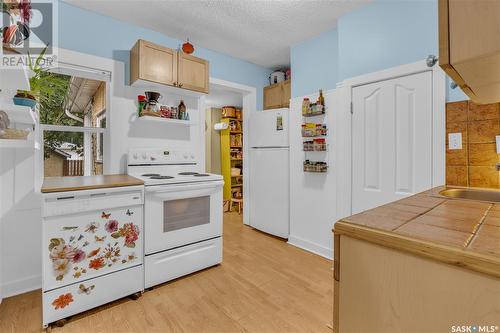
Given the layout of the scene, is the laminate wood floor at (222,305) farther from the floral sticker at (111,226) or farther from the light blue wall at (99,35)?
the light blue wall at (99,35)

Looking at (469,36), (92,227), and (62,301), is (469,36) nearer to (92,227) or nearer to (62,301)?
(92,227)

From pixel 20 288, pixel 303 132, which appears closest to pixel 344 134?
pixel 303 132

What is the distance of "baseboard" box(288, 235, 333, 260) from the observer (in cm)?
269

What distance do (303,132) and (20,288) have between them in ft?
9.98

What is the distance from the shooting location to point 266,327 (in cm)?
162

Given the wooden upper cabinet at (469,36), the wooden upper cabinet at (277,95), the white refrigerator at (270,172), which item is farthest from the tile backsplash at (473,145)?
the wooden upper cabinet at (277,95)

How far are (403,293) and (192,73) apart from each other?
2709 mm

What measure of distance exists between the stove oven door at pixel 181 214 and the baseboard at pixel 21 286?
1046mm

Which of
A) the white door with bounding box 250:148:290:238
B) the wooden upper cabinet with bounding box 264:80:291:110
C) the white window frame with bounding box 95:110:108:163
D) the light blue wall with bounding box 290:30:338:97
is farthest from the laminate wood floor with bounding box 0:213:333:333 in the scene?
the wooden upper cabinet with bounding box 264:80:291:110

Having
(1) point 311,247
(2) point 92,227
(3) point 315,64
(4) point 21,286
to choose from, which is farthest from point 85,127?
(1) point 311,247

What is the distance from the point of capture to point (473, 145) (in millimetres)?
1632

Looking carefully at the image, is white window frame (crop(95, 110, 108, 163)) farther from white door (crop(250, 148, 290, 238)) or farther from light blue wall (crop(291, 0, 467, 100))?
light blue wall (crop(291, 0, 467, 100))

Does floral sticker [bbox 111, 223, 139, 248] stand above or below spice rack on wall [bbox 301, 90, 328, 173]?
below

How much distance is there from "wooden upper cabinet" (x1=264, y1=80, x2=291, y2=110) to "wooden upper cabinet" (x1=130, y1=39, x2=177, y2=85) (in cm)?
160
